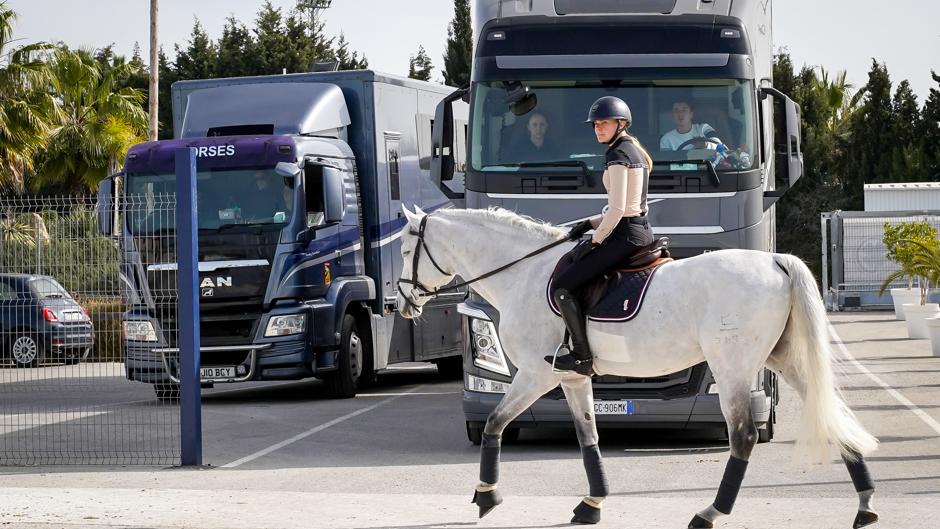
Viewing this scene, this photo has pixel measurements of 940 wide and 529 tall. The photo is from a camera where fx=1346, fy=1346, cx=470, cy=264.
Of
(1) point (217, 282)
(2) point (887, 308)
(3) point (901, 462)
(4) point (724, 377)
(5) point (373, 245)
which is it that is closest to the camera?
(4) point (724, 377)

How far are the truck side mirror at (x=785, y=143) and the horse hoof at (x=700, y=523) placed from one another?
437 centimetres

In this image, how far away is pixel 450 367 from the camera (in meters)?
21.1

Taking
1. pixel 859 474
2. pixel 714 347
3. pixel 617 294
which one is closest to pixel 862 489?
pixel 859 474

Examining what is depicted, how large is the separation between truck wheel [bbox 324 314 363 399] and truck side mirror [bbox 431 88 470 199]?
5077 mm

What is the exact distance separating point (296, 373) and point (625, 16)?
21.5ft

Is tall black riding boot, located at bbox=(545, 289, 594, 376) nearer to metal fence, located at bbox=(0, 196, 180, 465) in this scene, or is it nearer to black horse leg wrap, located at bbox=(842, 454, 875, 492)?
black horse leg wrap, located at bbox=(842, 454, 875, 492)

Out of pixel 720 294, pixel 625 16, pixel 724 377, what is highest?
pixel 625 16

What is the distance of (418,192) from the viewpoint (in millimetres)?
18500

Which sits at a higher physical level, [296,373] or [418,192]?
[418,192]

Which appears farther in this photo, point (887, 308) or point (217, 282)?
point (887, 308)

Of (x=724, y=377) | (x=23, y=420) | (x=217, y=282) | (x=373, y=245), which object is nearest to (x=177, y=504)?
(x=724, y=377)

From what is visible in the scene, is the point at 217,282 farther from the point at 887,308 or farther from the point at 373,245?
the point at 887,308

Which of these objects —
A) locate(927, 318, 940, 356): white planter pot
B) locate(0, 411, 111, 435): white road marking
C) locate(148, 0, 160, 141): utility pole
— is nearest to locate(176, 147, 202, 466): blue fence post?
locate(0, 411, 111, 435): white road marking

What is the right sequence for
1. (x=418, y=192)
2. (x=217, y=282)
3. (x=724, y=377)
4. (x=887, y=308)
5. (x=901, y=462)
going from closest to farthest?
(x=724, y=377), (x=901, y=462), (x=217, y=282), (x=418, y=192), (x=887, y=308)
